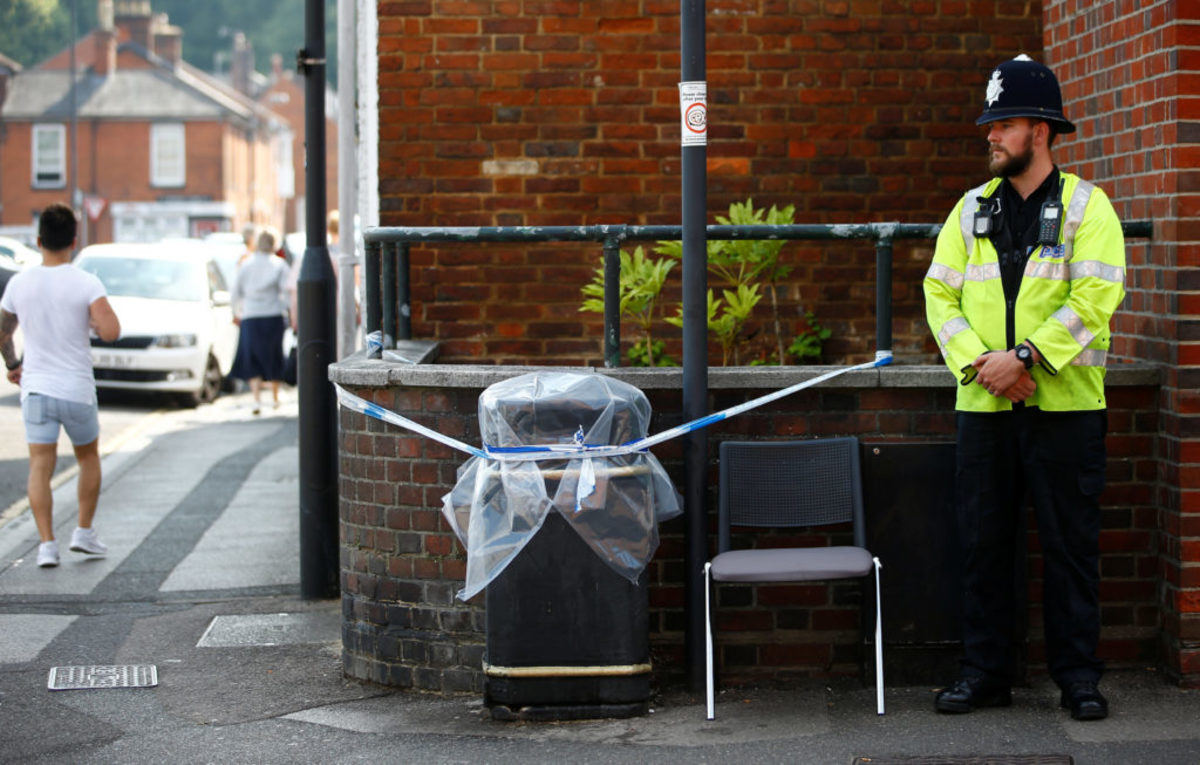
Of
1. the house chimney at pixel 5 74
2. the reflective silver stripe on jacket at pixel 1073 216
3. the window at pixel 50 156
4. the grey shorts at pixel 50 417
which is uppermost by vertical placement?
the house chimney at pixel 5 74

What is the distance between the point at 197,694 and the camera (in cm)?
625

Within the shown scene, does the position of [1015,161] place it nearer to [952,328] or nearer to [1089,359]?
[952,328]

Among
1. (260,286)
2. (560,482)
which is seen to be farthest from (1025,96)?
(260,286)

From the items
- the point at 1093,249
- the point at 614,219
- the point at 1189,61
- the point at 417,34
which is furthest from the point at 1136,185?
the point at 417,34

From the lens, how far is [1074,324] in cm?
514

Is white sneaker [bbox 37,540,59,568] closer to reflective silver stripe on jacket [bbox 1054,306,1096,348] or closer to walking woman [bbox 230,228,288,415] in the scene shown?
reflective silver stripe on jacket [bbox 1054,306,1096,348]

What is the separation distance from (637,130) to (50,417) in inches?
135

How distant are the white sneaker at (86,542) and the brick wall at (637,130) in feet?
8.33

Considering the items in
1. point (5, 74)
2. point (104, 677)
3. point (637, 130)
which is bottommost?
point (104, 677)

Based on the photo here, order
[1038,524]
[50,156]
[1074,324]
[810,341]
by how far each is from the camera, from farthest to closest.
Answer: [50,156]
[810,341]
[1038,524]
[1074,324]

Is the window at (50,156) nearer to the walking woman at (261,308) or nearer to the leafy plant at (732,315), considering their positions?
the walking woman at (261,308)

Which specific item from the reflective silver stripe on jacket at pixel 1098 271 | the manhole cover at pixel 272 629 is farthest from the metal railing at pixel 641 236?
the manhole cover at pixel 272 629

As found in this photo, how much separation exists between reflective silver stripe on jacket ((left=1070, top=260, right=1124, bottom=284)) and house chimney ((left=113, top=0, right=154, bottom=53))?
224 feet

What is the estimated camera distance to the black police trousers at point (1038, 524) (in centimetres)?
536
